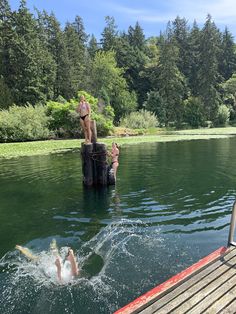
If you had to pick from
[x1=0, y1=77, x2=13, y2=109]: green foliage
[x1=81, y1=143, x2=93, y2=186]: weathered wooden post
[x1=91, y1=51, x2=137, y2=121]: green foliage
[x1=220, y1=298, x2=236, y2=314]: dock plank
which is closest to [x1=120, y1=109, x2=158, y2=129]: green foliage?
[x1=91, y1=51, x2=137, y2=121]: green foliage

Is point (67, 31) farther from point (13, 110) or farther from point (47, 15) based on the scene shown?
point (13, 110)

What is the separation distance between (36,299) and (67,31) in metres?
73.4

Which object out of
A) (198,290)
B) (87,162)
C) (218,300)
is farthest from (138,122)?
(218,300)

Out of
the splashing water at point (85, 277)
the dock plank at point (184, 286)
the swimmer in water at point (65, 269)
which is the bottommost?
the splashing water at point (85, 277)

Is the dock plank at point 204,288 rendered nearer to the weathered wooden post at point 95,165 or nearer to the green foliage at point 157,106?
the weathered wooden post at point 95,165

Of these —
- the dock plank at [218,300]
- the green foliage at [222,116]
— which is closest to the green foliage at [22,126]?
the dock plank at [218,300]

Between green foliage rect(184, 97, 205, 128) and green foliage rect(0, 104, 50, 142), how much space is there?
33.6m

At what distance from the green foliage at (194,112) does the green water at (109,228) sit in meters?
49.0

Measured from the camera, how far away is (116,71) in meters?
67.8

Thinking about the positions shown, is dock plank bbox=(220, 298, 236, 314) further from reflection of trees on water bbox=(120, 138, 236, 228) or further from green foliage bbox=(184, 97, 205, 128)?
green foliage bbox=(184, 97, 205, 128)

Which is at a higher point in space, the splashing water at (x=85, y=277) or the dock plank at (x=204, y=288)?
the dock plank at (x=204, y=288)

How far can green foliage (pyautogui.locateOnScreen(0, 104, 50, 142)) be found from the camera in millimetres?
36938

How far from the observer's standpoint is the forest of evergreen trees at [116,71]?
56844mm

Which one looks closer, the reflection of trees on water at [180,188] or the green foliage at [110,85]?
the reflection of trees on water at [180,188]
